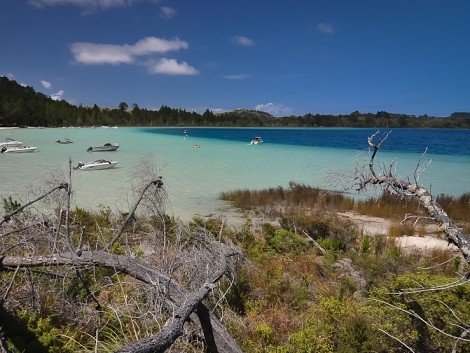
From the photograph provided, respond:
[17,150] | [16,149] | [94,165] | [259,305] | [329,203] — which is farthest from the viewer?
[17,150]

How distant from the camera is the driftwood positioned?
10.2 feet

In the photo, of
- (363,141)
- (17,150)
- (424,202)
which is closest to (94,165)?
(17,150)

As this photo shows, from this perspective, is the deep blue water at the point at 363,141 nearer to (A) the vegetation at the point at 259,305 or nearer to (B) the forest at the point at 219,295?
(A) the vegetation at the point at 259,305

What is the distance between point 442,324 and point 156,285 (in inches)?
131

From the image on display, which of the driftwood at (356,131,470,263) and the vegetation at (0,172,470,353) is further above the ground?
the driftwood at (356,131,470,263)

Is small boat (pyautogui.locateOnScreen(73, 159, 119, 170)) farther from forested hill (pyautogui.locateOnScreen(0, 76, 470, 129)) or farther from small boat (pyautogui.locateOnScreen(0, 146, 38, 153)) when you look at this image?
forested hill (pyautogui.locateOnScreen(0, 76, 470, 129))

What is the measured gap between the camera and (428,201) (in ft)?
11.1

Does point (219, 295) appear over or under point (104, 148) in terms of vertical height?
over

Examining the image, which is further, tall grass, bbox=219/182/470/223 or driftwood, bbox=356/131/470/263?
tall grass, bbox=219/182/470/223

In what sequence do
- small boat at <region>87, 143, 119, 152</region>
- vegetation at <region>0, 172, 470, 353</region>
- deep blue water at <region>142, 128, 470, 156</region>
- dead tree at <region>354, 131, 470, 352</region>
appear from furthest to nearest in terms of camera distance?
deep blue water at <region>142, 128, 470, 156</region>, small boat at <region>87, 143, 119, 152</region>, vegetation at <region>0, 172, 470, 353</region>, dead tree at <region>354, 131, 470, 352</region>

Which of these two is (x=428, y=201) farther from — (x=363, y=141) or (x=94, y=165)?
(x=363, y=141)

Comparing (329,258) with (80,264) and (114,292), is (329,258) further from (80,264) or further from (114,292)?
(80,264)

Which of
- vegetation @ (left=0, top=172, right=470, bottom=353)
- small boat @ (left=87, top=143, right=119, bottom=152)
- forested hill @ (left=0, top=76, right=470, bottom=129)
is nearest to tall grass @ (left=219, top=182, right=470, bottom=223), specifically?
vegetation @ (left=0, top=172, right=470, bottom=353)

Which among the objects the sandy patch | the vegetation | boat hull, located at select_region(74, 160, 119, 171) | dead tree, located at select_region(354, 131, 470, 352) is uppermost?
dead tree, located at select_region(354, 131, 470, 352)
